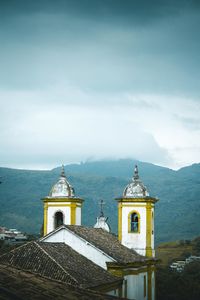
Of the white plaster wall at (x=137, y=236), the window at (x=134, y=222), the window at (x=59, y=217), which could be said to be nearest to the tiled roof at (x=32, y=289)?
the window at (x=59, y=217)

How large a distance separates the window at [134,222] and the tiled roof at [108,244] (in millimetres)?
1408

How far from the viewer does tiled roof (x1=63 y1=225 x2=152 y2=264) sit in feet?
87.5

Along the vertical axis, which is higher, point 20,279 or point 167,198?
point 167,198

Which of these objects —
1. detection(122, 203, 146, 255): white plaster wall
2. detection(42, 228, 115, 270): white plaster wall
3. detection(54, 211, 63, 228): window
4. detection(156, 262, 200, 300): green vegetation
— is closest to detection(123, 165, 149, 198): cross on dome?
detection(122, 203, 146, 255): white plaster wall

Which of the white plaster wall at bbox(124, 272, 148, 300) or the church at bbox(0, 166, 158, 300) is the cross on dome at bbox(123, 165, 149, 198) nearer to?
the church at bbox(0, 166, 158, 300)

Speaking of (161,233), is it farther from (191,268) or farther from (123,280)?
(123,280)

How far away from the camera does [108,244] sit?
93.8 feet

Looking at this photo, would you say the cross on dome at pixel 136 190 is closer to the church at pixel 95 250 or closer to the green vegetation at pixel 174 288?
the church at pixel 95 250

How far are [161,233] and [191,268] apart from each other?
71120mm

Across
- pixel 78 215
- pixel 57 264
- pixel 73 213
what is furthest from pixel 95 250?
pixel 78 215

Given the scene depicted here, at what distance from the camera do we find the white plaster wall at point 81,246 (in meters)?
26.0

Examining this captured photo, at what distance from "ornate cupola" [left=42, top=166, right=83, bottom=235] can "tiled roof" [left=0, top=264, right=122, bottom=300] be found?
17253 mm

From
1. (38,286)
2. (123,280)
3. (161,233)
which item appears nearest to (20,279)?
(38,286)

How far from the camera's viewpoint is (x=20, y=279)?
13.5m
